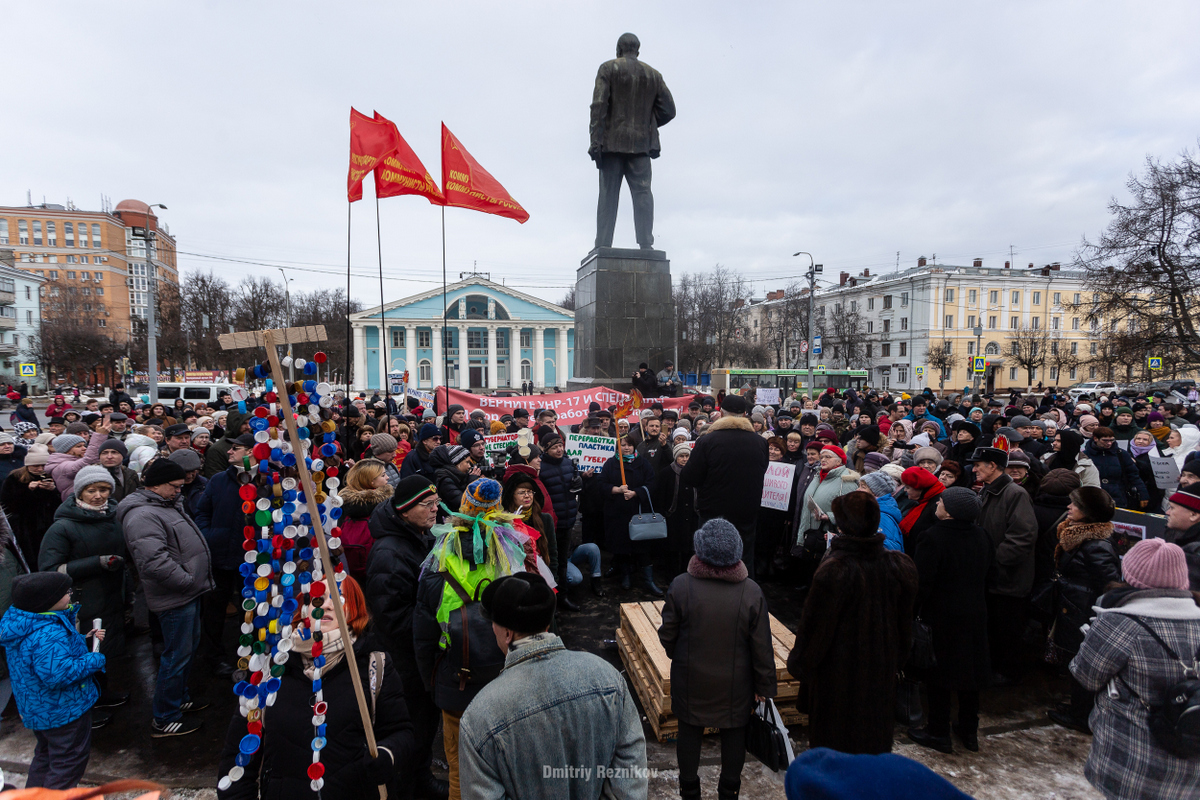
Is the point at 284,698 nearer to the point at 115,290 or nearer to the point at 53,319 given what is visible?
the point at 53,319

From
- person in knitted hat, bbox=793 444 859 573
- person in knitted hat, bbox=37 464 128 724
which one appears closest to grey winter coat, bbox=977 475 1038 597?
person in knitted hat, bbox=793 444 859 573

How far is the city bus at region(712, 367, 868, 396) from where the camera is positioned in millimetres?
33031

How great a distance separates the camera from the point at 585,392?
998 cm

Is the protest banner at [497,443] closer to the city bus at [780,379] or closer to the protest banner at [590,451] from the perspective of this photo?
the protest banner at [590,451]

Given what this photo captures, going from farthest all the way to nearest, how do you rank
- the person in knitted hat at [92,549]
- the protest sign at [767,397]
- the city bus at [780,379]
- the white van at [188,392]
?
1. the city bus at [780,379]
2. the white van at [188,392]
3. the protest sign at [767,397]
4. the person in knitted hat at [92,549]

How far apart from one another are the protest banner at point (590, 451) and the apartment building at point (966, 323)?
59108mm

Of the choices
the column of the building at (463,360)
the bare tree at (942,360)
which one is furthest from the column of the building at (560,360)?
the bare tree at (942,360)

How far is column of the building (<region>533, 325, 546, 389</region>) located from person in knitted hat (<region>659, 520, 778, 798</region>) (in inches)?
2296

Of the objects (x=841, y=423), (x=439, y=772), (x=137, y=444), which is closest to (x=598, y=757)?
(x=439, y=772)

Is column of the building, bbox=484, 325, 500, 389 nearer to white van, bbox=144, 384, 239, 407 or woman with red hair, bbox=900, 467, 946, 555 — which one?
white van, bbox=144, 384, 239, 407

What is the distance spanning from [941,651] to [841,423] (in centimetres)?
792

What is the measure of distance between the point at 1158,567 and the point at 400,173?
9652 millimetres

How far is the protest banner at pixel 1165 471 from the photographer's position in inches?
304

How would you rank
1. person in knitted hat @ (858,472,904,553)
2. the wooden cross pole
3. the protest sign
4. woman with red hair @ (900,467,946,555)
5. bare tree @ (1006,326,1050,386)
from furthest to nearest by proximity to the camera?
bare tree @ (1006,326,1050,386) → the protest sign → woman with red hair @ (900,467,946,555) → person in knitted hat @ (858,472,904,553) → the wooden cross pole
